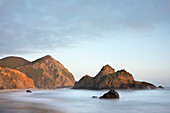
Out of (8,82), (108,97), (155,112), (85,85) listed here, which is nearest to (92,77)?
(85,85)

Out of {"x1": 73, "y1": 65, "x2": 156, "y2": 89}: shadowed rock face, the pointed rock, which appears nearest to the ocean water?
{"x1": 73, "y1": 65, "x2": 156, "y2": 89}: shadowed rock face

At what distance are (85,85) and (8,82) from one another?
5669 cm

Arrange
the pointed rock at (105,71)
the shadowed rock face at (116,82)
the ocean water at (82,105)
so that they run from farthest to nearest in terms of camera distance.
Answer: the pointed rock at (105,71) < the shadowed rock face at (116,82) < the ocean water at (82,105)

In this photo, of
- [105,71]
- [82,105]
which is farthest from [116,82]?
[82,105]

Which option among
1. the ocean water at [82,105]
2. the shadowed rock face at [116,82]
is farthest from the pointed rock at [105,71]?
the ocean water at [82,105]

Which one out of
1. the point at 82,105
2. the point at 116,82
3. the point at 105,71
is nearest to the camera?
the point at 82,105

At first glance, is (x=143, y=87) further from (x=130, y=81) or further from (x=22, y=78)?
(x=22, y=78)

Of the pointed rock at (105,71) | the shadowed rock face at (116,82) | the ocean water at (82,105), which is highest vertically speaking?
the pointed rock at (105,71)

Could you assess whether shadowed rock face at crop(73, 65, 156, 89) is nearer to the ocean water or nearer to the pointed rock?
the pointed rock

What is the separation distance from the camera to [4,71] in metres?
147

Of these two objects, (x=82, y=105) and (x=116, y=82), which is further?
(x=116, y=82)

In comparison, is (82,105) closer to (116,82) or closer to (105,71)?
(116,82)

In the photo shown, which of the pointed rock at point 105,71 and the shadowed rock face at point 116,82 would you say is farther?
the pointed rock at point 105,71

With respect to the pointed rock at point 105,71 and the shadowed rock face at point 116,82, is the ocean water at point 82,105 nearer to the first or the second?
the shadowed rock face at point 116,82
